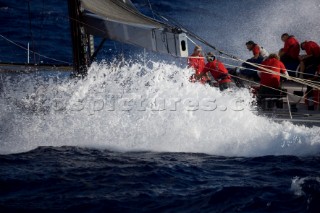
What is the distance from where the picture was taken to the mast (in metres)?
13.6

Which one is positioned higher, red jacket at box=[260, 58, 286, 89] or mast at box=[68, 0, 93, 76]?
mast at box=[68, 0, 93, 76]

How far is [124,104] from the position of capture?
14062 millimetres

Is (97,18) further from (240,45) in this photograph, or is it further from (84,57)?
(240,45)

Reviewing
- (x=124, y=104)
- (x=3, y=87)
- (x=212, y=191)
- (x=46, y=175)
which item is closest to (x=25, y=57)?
(x=3, y=87)

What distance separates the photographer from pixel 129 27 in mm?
12031

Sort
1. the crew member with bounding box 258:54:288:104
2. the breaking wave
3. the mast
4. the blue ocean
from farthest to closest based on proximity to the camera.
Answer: the crew member with bounding box 258:54:288:104
the mast
the breaking wave
the blue ocean

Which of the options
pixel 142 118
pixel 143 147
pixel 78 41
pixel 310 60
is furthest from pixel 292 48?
pixel 78 41

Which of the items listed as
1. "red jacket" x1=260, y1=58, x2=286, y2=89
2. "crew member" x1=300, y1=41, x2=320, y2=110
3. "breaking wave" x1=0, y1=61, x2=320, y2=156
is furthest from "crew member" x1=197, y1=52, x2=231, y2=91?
"crew member" x1=300, y1=41, x2=320, y2=110

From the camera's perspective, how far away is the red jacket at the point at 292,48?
53.7 feet

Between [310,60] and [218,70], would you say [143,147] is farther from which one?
[310,60]

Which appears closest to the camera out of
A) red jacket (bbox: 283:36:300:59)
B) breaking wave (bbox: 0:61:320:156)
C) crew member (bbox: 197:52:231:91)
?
breaking wave (bbox: 0:61:320:156)

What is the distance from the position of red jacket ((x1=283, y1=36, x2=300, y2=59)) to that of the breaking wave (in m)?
2.70

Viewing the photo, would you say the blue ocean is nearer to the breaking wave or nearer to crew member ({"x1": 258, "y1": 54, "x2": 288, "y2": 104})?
the breaking wave

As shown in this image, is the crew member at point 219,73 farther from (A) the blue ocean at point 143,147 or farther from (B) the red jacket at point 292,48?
(B) the red jacket at point 292,48
